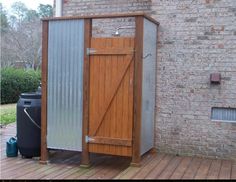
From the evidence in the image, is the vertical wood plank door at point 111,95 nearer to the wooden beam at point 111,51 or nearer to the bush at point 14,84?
the wooden beam at point 111,51

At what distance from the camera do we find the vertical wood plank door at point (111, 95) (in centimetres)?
602

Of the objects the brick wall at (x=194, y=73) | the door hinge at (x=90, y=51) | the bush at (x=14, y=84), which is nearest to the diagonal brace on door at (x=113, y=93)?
the door hinge at (x=90, y=51)

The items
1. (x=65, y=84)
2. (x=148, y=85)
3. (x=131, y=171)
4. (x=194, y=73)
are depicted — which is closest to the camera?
(x=131, y=171)

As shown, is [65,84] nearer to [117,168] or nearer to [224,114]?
[117,168]

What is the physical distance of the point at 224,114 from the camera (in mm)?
6730

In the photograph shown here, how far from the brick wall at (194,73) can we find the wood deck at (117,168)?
1.10ft

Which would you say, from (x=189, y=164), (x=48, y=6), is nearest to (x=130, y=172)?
(x=189, y=164)

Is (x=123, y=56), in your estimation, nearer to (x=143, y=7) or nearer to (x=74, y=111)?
(x=74, y=111)

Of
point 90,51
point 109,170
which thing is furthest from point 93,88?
point 109,170

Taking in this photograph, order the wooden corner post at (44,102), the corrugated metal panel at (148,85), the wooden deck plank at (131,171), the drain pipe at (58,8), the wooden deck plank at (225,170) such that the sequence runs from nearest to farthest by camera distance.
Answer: the wooden deck plank at (131,171), the wooden deck plank at (225,170), the corrugated metal panel at (148,85), the wooden corner post at (44,102), the drain pipe at (58,8)

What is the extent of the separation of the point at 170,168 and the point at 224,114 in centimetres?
147

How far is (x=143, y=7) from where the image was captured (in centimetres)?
741

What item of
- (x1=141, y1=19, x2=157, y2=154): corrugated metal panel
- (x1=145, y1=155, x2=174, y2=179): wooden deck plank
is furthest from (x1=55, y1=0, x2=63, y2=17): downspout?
(x1=145, y1=155, x2=174, y2=179): wooden deck plank

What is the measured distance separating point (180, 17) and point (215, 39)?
0.75 meters
